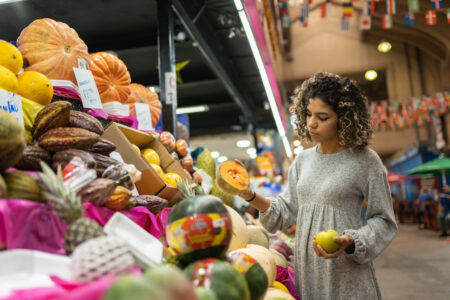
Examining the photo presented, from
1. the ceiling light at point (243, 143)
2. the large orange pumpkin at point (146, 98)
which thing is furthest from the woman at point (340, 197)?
the ceiling light at point (243, 143)

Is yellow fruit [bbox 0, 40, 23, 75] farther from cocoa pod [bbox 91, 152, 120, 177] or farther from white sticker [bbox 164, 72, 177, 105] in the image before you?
white sticker [bbox 164, 72, 177, 105]

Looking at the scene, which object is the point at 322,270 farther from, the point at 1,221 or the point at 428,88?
the point at 428,88

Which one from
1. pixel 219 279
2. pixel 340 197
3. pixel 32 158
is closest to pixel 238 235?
pixel 340 197

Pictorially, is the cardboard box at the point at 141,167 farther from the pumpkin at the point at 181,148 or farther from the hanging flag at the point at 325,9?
the hanging flag at the point at 325,9

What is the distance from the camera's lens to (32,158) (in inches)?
54.1

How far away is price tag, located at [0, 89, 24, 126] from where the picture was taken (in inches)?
58.7

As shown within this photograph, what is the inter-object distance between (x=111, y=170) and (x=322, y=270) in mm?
1148

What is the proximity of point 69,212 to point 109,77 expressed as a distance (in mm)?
1635

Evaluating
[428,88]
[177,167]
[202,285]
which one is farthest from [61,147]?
[428,88]

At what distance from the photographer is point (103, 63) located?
8.31 ft

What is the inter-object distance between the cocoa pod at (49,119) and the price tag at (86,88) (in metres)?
0.48

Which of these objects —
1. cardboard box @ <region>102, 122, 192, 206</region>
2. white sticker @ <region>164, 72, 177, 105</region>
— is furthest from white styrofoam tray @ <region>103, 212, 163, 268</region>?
white sticker @ <region>164, 72, 177, 105</region>

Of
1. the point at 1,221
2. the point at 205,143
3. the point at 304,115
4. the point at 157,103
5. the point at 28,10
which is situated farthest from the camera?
the point at 205,143

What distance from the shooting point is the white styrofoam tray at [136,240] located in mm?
1111
